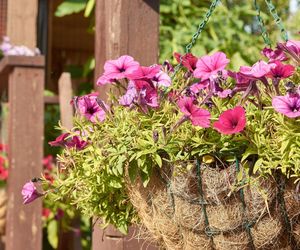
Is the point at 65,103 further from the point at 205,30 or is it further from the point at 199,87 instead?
the point at 199,87

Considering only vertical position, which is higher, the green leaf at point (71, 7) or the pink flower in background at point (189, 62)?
the green leaf at point (71, 7)

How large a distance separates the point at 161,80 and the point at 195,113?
22cm

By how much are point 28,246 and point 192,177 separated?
1599mm

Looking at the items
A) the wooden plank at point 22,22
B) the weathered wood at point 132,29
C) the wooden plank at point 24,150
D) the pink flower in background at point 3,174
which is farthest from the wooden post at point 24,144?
the pink flower in background at point 3,174

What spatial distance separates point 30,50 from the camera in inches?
139

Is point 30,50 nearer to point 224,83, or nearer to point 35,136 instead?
point 35,136

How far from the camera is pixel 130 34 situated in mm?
2295

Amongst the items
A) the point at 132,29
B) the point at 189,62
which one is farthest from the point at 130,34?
the point at 189,62

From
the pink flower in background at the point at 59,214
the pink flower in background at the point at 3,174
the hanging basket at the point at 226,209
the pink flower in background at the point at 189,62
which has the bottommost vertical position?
the pink flower in background at the point at 59,214

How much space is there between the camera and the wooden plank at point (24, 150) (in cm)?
303

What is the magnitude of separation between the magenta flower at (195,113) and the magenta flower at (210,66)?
0.15 meters

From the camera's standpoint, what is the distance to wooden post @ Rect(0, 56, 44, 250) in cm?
303

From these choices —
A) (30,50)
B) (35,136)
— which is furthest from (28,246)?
(30,50)

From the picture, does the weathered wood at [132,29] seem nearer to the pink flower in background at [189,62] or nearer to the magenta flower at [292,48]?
the pink flower in background at [189,62]
